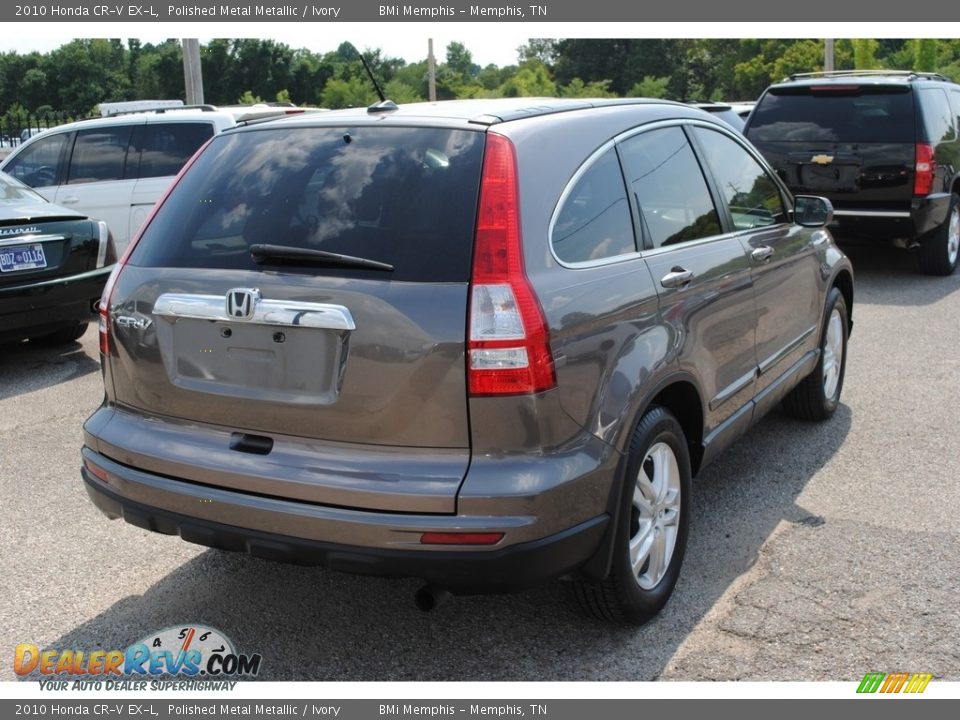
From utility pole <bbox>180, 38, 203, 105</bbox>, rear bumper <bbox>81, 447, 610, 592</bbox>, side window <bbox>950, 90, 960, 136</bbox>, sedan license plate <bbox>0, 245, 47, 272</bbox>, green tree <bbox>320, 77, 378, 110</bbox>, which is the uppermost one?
green tree <bbox>320, 77, 378, 110</bbox>

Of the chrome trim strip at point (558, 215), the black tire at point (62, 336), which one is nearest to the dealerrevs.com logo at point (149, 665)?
the chrome trim strip at point (558, 215)

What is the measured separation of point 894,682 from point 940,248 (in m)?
8.62

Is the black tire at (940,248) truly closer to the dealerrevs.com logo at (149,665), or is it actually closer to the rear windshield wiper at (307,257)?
the rear windshield wiper at (307,257)

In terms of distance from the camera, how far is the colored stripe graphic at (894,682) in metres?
3.20

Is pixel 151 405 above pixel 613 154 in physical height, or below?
below

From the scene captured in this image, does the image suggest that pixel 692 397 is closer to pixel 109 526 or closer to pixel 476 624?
pixel 476 624

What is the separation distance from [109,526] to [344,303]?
7.09 feet

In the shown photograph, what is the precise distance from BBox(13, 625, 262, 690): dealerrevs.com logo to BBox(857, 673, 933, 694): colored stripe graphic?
77.4 inches

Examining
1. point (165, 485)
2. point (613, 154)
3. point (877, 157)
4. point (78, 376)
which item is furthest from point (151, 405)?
point (877, 157)

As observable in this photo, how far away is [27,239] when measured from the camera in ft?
A: 23.6

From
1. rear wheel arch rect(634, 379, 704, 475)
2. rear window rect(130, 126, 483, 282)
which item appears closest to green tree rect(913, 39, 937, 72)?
rear wheel arch rect(634, 379, 704, 475)

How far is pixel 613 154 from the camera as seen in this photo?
12.0 ft

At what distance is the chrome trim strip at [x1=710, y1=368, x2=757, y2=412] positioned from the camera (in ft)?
13.3

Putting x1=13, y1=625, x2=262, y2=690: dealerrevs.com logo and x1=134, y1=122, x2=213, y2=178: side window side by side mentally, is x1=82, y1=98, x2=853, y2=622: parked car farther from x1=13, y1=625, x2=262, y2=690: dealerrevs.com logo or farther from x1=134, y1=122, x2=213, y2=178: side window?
x1=134, y1=122, x2=213, y2=178: side window
